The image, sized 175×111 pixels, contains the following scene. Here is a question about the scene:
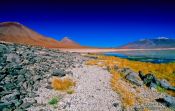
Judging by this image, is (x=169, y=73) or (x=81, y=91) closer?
(x=81, y=91)

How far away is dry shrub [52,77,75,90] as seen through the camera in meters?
25.2

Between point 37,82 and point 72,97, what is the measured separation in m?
4.36

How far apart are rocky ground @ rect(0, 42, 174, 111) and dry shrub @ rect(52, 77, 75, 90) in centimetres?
47

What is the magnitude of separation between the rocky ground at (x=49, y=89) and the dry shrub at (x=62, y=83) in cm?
47

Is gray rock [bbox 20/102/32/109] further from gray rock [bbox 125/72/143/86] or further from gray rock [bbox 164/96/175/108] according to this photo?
gray rock [bbox 125/72/143/86]

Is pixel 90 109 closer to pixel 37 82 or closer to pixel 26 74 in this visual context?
pixel 37 82

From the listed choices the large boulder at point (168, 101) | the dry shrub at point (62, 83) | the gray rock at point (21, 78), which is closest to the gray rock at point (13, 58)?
the gray rock at point (21, 78)

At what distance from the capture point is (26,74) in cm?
2736

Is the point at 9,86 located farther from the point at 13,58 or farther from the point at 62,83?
the point at 13,58

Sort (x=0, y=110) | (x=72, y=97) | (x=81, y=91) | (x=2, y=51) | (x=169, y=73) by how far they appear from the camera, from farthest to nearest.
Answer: (x=169, y=73) → (x=2, y=51) → (x=81, y=91) → (x=72, y=97) → (x=0, y=110)

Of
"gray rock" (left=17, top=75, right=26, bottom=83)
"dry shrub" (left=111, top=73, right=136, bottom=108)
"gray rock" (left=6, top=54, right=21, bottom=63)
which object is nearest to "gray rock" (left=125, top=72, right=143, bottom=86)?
"dry shrub" (left=111, top=73, right=136, bottom=108)

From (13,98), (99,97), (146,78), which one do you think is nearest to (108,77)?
(146,78)

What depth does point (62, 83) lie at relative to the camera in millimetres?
26203

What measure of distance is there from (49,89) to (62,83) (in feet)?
5.52
